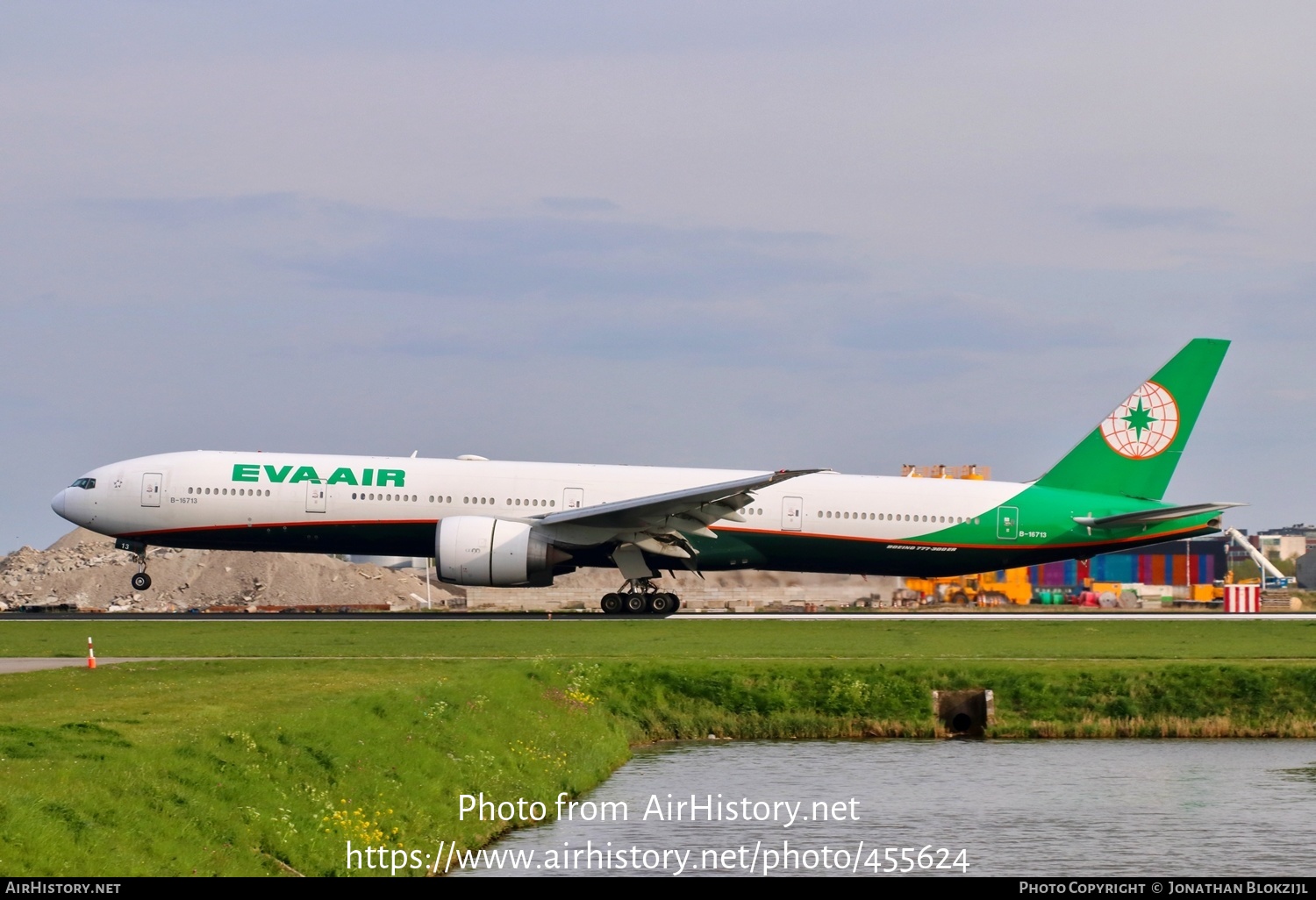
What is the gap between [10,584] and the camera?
6875 centimetres

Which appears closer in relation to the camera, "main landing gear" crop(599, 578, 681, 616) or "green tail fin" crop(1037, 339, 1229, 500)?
"main landing gear" crop(599, 578, 681, 616)

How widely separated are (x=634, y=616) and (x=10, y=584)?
39.0 meters

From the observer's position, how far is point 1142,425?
44719mm

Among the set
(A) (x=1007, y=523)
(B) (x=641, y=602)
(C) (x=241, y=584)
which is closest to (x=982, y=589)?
(A) (x=1007, y=523)

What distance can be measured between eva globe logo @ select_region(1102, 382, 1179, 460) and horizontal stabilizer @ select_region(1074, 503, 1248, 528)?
2.08 meters

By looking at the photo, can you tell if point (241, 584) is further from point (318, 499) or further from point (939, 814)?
point (939, 814)

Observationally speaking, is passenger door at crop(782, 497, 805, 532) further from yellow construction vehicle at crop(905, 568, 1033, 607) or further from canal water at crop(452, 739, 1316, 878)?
yellow construction vehicle at crop(905, 568, 1033, 607)

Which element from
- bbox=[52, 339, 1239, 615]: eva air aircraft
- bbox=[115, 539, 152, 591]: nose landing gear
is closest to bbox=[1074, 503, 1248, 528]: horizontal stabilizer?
bbox=[52, 339, 1239, 615]: eva air aircraft

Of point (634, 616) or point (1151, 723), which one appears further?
point (634, 616)

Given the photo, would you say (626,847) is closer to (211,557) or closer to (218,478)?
(218,478)

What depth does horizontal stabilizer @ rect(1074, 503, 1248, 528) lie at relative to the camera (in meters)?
41.8

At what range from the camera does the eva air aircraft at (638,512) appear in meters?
40.2

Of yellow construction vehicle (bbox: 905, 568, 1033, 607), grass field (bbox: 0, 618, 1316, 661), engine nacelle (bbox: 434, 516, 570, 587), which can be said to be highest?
engine nacelle (bbox: 434, 516, 570, 587)
